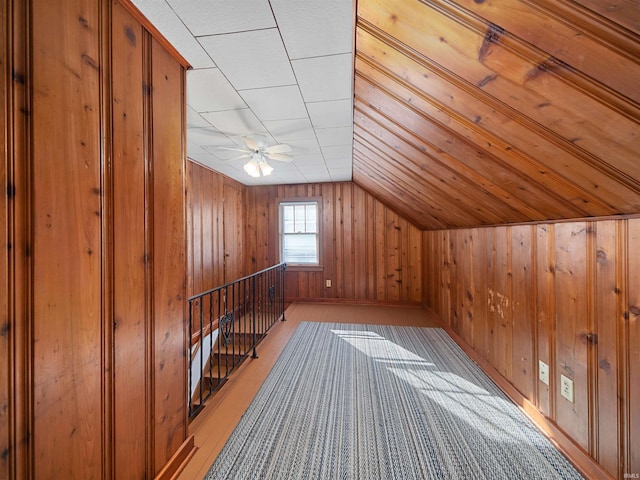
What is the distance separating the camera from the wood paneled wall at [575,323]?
4.06 ft

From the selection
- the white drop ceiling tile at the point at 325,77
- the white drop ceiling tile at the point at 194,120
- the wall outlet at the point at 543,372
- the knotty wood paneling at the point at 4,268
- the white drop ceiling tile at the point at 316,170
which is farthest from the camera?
the white drop ceiling tile at the point at 316,170

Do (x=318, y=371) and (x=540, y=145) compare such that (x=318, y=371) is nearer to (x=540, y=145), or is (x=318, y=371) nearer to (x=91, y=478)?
(x=91, y=478)

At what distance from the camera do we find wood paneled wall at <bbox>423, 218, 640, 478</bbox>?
124 centimetres

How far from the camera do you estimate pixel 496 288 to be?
2.39 metres

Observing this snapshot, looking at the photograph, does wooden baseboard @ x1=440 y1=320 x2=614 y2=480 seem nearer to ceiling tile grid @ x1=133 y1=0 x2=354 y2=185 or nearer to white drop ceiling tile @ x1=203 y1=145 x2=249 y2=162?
ceiling tile grid @ x1=133 y1=0 x2=354 y2=185

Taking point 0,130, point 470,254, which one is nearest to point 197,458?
point 0,130

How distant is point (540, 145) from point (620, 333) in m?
1.01

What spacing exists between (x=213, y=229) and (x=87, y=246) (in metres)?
3.44

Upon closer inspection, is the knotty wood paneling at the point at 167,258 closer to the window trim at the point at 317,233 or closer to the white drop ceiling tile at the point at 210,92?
the white drop ceiling tile at the point at 210,92

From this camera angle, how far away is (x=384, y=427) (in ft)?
5.85

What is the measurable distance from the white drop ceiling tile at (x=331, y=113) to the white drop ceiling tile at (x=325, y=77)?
8 centimetres

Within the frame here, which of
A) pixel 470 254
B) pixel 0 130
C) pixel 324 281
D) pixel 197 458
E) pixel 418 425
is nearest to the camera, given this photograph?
pixel 0 130

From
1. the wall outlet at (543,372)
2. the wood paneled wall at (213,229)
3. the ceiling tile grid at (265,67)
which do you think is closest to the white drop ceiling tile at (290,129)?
the ceiling tile grid at (265,67)

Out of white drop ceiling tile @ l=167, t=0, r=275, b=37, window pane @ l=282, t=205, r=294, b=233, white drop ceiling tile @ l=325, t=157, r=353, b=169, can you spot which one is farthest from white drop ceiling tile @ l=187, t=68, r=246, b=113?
window pane @ l=282, t=205, r=294, b=233
